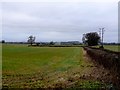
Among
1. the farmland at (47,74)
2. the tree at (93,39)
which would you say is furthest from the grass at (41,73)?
the tree at (93,39)

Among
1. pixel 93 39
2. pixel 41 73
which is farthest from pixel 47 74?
pixel 93 39

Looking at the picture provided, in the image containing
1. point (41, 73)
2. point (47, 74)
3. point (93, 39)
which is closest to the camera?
point (47, 74)

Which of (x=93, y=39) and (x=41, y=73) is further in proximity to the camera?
(x=93, y=39)

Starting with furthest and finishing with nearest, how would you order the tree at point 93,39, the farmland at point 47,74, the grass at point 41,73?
the tree at point 93,39 → the grass at point 41,73 → the farmland at point 47,74

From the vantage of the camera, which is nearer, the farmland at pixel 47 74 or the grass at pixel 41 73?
the farmland at pixel 47 74

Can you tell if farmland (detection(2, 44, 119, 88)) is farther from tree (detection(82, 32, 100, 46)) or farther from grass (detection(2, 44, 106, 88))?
tree (detection(82, 32, 100, 46))

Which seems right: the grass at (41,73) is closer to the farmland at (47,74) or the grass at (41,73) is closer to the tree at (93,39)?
the farmland at (47,74)

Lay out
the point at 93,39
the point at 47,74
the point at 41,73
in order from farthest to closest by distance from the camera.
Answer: the point at 93,39 < the point at 41,73 < the point at 47,74

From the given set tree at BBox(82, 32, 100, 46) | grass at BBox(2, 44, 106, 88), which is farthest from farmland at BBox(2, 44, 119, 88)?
tree at BBox(82, 32, 100, 46)

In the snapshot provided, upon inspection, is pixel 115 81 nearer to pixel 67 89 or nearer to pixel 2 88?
pixel 67 89

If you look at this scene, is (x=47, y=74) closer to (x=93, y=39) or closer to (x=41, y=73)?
(x=41, y=73)

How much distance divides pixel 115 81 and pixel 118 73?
0.33 m

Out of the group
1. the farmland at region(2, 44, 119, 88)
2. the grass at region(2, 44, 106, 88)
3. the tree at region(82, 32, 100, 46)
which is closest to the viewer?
the farmland at region(2, 44, 119, 88)

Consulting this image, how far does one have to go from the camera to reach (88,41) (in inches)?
6781
